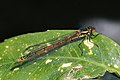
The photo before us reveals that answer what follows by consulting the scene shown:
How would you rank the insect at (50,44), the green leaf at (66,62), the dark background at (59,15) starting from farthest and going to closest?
the dark background at (59,15) → the insect at (50,44) → the green leaf at (66,62)

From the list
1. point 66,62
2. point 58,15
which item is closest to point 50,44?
point 66,62

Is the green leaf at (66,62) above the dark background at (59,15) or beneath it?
above

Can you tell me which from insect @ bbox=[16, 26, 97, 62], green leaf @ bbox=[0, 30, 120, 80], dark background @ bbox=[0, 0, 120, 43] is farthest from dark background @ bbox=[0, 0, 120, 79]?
green leaf @ bbox=[0, 30, 120, 80]

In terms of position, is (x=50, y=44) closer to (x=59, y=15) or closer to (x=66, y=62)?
(x=66, y=62)

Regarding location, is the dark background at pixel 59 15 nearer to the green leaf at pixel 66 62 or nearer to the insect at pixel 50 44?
the insect at pixel 50 44

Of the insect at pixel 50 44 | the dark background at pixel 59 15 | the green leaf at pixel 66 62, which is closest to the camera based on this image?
the green leaf at pixel 66 62

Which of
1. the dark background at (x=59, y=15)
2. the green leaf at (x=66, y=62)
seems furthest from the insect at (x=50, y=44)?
the dark background at (x=59, y=15)

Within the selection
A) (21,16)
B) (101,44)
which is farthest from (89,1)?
(101,44)
